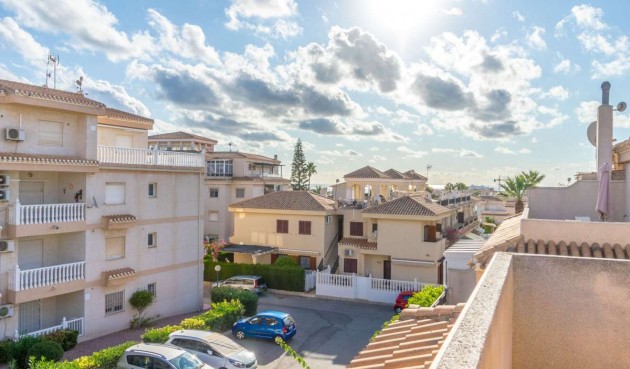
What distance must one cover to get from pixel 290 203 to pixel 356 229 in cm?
582

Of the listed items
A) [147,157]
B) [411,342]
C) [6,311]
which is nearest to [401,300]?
[147,157]

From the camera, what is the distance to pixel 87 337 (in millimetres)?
20031

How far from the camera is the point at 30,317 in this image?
19.5 m

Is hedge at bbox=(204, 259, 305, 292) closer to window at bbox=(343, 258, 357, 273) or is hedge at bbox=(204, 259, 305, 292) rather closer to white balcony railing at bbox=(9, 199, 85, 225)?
window at bbox=(343, 258, 357, 273)

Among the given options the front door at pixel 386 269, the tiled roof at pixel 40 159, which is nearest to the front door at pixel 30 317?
the tiled roof at pixel 40 159

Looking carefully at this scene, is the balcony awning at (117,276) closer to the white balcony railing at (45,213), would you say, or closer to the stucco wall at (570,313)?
the white balcony railing at (45,213)

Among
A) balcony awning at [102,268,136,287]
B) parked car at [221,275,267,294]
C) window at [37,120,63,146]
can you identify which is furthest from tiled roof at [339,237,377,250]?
window at [37,120,63,146]

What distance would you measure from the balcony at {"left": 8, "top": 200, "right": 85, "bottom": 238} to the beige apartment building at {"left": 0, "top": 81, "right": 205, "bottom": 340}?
40mm

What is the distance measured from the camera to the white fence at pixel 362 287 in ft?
92.0

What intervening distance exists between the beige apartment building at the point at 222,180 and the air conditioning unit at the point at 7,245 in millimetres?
25775

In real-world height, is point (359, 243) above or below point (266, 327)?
above

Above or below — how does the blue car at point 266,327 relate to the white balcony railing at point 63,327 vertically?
below

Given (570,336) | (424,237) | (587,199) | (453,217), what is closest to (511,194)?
(453,217)

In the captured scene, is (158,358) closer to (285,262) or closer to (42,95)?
(42,95)
